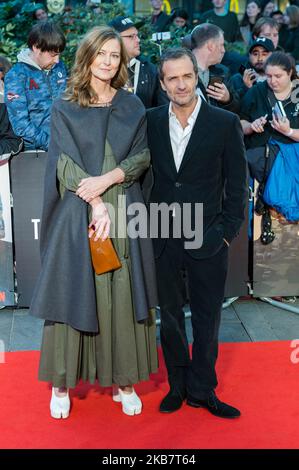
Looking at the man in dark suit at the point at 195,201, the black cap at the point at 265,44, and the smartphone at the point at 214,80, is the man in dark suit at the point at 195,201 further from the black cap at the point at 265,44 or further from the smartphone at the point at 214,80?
the black cap at the point at 265,44

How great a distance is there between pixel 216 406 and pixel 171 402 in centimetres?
25

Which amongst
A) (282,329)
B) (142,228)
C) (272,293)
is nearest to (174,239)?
(142,228)

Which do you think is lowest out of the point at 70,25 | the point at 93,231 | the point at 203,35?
the point at 93,231

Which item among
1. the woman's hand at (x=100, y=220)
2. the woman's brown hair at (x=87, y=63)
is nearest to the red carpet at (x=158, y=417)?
the woman's hand at (x=100, y=220)

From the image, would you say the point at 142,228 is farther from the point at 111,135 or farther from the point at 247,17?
the point at 247,17

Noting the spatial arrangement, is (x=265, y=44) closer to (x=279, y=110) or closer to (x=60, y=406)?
(x=279, y=110)

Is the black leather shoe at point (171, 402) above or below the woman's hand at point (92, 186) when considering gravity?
below

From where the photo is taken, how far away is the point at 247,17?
10.1 m

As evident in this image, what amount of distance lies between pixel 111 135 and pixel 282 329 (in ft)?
7.69

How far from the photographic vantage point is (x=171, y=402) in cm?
403

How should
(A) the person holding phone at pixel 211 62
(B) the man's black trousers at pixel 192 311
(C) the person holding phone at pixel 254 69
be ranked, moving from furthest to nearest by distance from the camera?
(C) the person holding phone at pixel 254 69 < (A) the person holding phone at pixel 211 62 < (B) the man's black trousers at pixel 192 311

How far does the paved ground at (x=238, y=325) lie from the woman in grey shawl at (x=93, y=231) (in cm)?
134

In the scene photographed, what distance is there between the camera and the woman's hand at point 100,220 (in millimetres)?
3652

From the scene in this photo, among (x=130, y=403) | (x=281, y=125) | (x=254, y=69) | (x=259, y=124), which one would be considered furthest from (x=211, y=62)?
(x=130, y=403)
